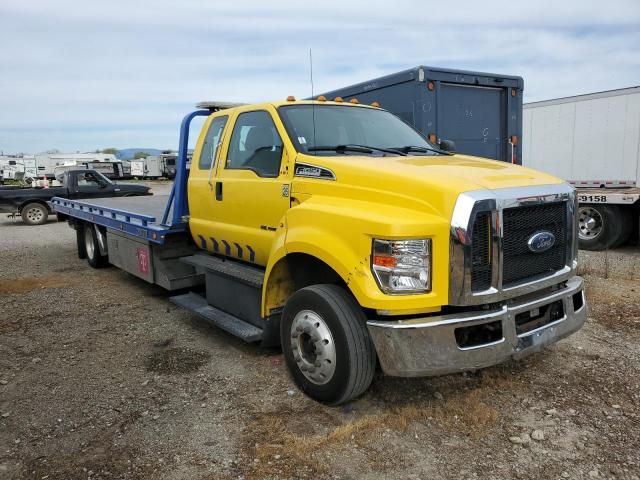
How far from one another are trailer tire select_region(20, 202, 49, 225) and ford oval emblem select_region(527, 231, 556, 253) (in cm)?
1671

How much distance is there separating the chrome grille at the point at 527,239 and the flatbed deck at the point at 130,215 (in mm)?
3663

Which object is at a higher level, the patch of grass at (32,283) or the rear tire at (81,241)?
the rear tire at (81,241)

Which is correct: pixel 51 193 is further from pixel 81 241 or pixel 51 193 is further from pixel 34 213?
pixel 81 241

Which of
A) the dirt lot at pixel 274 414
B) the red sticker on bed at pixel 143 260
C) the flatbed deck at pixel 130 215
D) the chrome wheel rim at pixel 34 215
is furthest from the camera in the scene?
the chrome wheel rim at pixel 34 215

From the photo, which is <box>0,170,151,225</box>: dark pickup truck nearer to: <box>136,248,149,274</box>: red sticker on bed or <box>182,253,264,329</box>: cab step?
<box>136,248,149,274</box>: red sticker on bed

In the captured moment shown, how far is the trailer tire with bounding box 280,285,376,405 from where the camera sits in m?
3.51

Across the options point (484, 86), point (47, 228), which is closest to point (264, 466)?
point (484, 86)

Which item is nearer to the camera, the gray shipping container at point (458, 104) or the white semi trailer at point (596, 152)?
the gray shipping container at point (458, 104)

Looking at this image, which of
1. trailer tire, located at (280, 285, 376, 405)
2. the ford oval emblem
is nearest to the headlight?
trailer tire, located at (280, 285, 376, 405)

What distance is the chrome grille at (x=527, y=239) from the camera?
3441 mm

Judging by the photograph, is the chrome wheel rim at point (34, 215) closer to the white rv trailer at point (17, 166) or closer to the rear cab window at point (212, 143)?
the rear cab window at point (212, 143)

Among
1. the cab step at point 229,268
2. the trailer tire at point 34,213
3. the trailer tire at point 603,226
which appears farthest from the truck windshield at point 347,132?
the trailer tire at point 34,213

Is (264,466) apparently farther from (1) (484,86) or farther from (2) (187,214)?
(1) (484,86)

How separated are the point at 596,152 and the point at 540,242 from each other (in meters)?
8.20
